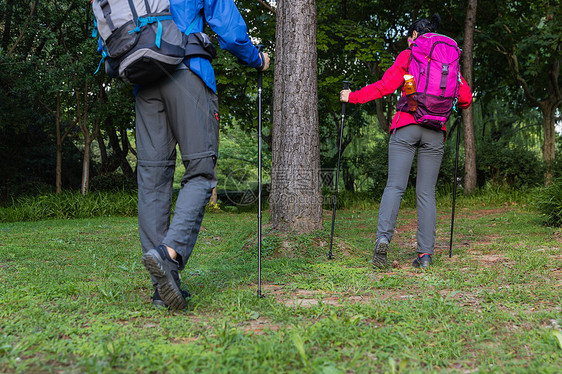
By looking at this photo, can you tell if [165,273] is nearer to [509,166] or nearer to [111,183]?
[111,183]

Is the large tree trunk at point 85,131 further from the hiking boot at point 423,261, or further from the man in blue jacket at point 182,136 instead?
the man in blue jacket at point 182,136

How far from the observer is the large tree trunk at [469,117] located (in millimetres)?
12712

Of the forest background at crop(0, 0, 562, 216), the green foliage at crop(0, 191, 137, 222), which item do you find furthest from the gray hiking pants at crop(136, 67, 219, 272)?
the forest background at crop(0, 0, 562, 216)

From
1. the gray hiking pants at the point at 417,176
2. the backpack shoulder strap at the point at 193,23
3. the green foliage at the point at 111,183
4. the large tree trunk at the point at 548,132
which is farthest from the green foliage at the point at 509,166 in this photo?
the backpack shoulder strap at the point at 193,23

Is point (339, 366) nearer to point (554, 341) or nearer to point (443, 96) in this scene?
point (554, 341)

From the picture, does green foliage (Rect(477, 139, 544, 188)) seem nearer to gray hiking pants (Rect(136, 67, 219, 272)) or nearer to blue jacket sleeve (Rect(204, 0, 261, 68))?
blue jacket sleeve (Rect(204, 0, 261, 68))

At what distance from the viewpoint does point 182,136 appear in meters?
2.57

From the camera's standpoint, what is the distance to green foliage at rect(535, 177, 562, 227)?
6156 millimetres

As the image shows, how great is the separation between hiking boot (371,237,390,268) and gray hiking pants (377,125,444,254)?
8cm

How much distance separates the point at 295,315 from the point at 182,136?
112cm

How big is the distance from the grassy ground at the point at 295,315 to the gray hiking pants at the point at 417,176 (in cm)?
31

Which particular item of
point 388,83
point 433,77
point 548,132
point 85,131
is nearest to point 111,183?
point 85,131

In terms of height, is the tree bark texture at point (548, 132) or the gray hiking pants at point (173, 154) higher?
the tree bark texture at point (548, 132)

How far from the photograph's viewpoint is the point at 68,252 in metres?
5.04
